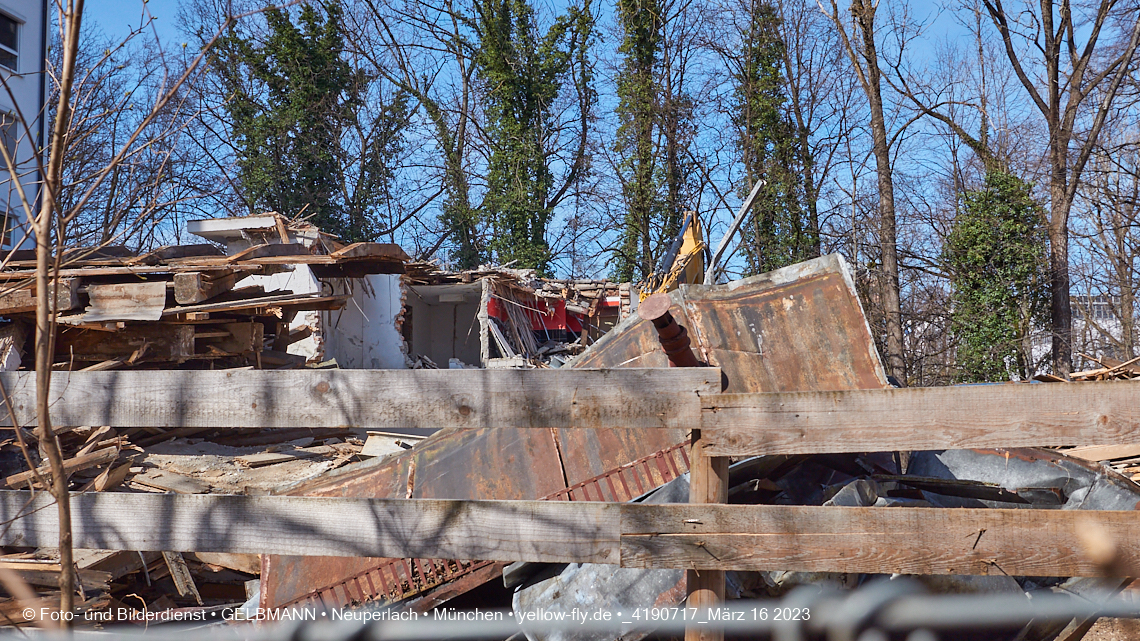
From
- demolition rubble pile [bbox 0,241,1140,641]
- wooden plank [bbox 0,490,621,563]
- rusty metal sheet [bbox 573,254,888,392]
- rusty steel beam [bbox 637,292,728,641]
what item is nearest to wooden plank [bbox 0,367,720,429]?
rusty steel beam [bbox 637,292,728,641]

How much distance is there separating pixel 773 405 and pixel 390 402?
1.08 m

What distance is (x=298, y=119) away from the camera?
25.0 meters

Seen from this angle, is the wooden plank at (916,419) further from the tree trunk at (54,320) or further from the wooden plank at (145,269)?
the wooden plank at (145,269)

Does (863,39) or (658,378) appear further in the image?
(863,39)

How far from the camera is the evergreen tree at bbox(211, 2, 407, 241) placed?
2455 cm

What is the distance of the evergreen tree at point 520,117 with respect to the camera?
2548cm

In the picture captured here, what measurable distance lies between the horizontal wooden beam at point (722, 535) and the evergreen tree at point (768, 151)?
2095 cm

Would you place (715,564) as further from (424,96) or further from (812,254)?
(424,96)

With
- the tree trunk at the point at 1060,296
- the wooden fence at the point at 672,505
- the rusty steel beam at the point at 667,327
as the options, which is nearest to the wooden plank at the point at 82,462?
the wooden fence at the point at 672,505

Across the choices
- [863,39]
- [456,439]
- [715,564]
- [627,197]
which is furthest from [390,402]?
[627,197]

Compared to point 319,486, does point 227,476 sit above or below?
below

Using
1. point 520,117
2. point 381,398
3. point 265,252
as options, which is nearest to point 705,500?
point 381,398

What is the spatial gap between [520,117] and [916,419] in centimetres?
2543

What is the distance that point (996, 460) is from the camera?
4480 mm
